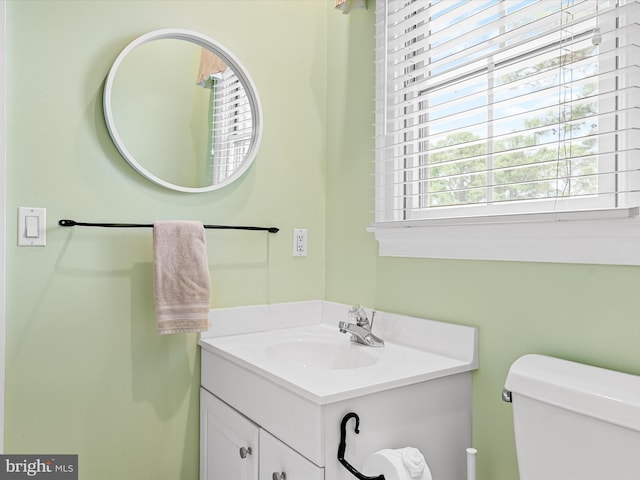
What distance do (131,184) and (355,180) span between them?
798 mm

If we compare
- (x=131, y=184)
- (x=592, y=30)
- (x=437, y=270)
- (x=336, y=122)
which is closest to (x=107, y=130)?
(x=131, y=184)

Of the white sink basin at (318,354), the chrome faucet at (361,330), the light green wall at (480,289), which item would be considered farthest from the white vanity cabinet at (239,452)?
the light green wall at (480,289)

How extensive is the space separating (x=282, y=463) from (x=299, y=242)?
872 mm

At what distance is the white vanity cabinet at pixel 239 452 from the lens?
1.14 metres

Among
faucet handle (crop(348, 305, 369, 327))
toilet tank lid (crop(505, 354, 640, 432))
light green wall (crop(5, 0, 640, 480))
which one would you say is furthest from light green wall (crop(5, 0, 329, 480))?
toilet tank lid (crop(505, 354, 640, 432))

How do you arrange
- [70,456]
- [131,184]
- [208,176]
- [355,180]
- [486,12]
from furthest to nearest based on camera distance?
[355,180], [208,176], [131,184], [70,456], [486,12]

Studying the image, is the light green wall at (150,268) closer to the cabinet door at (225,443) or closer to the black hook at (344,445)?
the cabinet door at (225,443)

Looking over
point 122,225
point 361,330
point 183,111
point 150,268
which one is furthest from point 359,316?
point 183,111

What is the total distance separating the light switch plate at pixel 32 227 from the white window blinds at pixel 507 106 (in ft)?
3.48

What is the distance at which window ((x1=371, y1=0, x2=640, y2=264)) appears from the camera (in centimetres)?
107

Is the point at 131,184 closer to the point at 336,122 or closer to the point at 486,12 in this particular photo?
the point at 336,122

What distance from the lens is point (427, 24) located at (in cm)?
145

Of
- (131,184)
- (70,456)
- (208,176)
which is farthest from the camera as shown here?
(208,176)

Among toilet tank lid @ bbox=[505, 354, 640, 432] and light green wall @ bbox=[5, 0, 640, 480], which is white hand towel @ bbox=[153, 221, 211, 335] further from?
toilet tank lid @ bbox=[505, 354, 640, 432]
